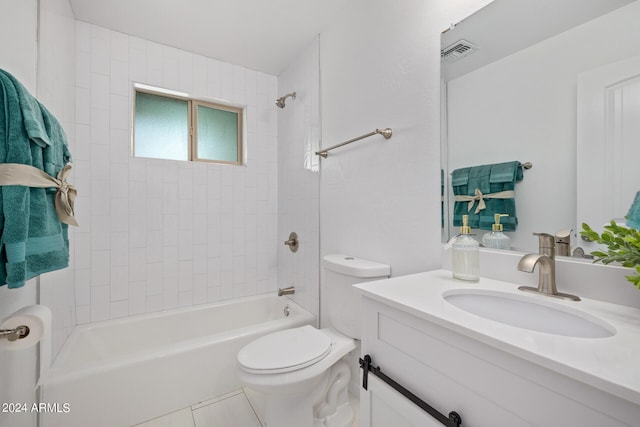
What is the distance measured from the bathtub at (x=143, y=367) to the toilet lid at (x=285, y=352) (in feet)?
1.46

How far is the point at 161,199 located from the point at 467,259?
2105 millimetres

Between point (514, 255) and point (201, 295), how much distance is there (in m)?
2.16

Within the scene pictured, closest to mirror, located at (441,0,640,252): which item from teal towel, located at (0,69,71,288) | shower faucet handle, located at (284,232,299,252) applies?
shower faucet handle, located at (284,232,299,252)

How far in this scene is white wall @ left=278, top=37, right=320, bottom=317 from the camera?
205 cm

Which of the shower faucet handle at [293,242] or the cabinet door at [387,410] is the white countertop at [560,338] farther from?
the shower faucet handle at [293,242]

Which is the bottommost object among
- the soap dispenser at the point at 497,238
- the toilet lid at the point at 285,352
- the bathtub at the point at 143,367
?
the bathtub at the point at 143,367

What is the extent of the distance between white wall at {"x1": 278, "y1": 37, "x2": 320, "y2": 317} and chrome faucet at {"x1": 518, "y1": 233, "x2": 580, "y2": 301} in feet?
4.47

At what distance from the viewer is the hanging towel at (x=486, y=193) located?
1.00 metres

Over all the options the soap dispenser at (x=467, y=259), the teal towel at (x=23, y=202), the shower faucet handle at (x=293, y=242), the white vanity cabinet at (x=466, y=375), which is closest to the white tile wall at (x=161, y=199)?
the shower faucet handle at (x=293, y=242)

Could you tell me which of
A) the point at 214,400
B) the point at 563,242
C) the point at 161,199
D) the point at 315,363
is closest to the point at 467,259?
the point at 563,242

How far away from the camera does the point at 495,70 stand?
1.04 m

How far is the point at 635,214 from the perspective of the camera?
717 mm

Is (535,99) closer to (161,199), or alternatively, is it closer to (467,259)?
(467,259)

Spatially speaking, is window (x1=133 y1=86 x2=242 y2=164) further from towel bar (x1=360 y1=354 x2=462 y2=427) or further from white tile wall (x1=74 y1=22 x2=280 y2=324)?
towel bar (x1=360 y1=354 x2=462 y2=427)
